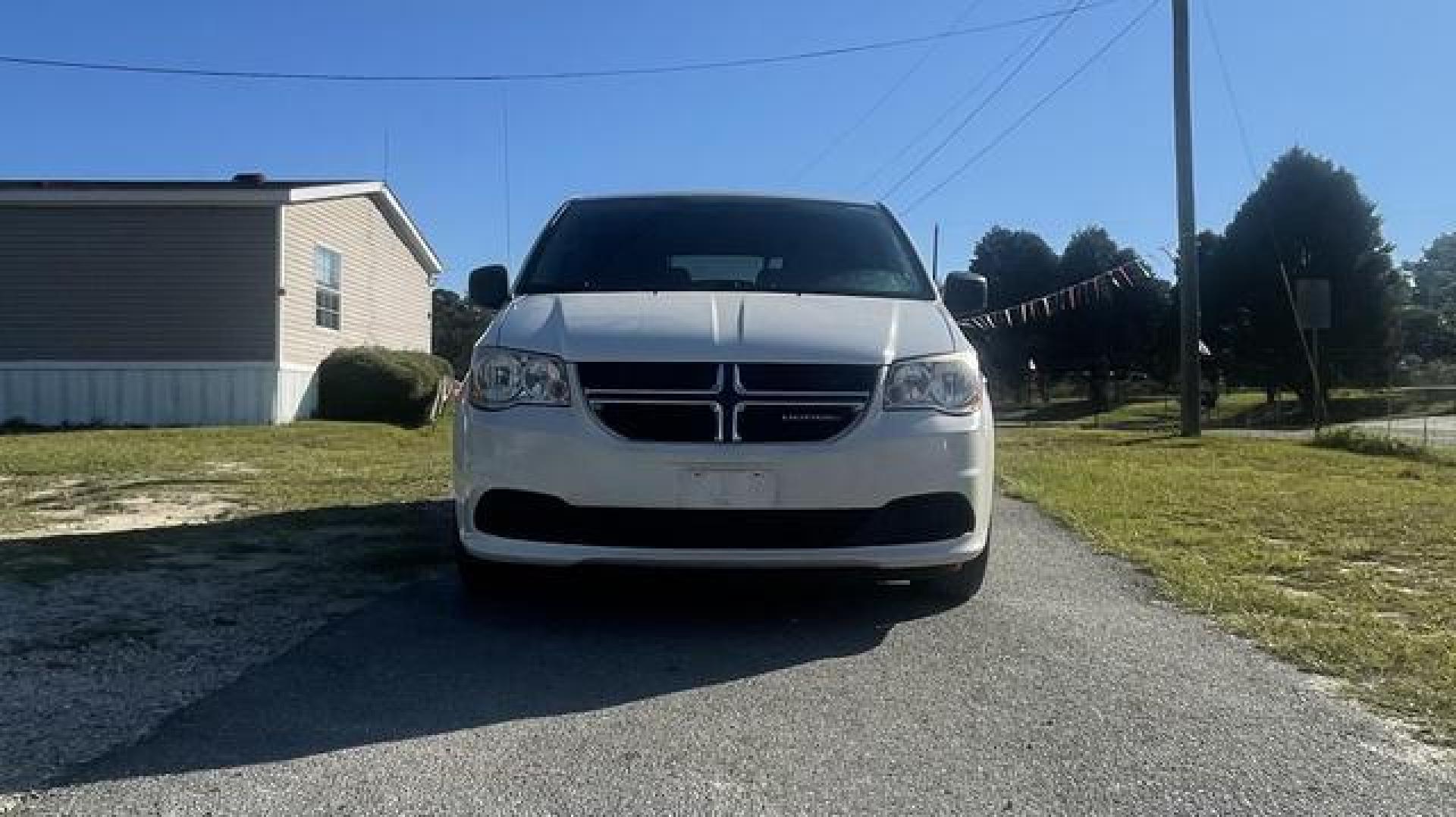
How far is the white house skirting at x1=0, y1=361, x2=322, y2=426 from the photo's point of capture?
59.0ft

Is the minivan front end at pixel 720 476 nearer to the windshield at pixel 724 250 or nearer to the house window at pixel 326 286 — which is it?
the windshield at pixel 724 250

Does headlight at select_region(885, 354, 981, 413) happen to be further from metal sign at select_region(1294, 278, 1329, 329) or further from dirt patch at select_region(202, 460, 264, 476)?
metal sign at select_region(1294, 278, 1329, 329)

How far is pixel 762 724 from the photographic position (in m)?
3.82

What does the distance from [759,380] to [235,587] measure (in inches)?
99.6

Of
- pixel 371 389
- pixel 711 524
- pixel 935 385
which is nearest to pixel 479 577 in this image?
pixel 711 524

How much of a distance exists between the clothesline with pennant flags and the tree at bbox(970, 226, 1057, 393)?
4.05 ft

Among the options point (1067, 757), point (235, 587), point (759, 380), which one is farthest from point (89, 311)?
point (1067, 757)

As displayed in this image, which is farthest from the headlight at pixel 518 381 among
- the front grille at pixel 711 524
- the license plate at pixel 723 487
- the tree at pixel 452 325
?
the tree at pixel 452 325

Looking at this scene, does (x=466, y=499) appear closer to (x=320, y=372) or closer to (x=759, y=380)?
(x=759, y=380)

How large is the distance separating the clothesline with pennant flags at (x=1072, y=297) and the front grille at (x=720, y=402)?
76.3ft

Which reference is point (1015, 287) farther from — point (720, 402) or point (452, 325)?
point (720, 402)

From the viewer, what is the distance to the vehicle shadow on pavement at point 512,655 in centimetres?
367

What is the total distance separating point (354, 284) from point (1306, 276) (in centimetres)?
3142

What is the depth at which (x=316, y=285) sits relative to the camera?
65.9 ft
